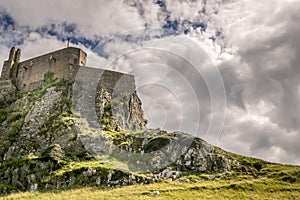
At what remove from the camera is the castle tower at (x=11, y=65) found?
75062 millimetres

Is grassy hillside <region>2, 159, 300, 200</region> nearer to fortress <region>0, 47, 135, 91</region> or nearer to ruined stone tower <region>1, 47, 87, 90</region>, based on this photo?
fortress <region>0, 47, 135, 91</region>

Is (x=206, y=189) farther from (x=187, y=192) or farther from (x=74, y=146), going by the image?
(x=74, y=146)

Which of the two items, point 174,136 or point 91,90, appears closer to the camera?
point 174,136

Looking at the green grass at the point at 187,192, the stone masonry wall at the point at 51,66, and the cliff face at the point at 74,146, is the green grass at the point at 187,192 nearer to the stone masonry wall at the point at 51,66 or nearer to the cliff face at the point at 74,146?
the cliff face at the point at 74,146

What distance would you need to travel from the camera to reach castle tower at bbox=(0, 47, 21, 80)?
75.1 metres

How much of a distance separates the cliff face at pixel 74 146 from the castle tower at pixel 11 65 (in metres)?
3.22

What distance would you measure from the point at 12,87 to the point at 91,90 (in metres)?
18.3

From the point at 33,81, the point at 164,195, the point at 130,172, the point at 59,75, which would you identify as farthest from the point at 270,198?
the point at 33,81

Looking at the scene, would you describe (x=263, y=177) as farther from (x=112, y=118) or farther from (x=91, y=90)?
(x=91, y=90)

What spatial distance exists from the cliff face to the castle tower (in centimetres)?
322

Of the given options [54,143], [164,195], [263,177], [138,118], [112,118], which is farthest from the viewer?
[138,118]

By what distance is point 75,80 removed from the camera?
220ft

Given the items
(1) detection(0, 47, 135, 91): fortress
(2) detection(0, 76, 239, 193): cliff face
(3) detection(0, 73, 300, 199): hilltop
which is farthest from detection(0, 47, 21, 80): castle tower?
(3) detection(0, 73, 300, 199): hilltop

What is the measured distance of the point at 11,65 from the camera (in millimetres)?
75938
